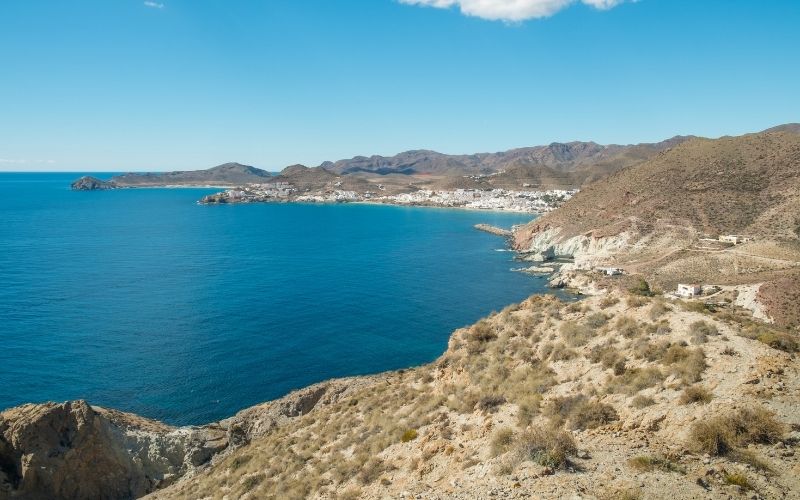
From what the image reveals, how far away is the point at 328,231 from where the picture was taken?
5143 inches

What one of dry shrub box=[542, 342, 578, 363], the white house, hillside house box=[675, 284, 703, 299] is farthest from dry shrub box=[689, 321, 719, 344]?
the white house

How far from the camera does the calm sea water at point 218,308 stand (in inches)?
1493

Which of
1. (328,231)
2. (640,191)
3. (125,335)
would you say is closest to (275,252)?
(328,231)

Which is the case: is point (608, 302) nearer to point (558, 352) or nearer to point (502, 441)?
point (558, 352)

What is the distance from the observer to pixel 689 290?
54.3 m

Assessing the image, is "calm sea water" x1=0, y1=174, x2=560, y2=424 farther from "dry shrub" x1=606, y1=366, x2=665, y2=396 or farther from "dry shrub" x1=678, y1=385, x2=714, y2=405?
"dry shrub" x1=678, y1=385, x2=714, y2=405

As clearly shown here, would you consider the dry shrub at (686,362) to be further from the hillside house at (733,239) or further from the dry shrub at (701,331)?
the hillside house at (733,239)

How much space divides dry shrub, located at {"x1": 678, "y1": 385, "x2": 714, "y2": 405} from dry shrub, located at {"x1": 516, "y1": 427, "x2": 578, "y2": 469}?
2963 mm

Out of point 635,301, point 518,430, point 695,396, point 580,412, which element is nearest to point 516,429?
point 518,430

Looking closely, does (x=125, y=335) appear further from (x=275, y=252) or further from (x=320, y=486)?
(x=275, y=252)

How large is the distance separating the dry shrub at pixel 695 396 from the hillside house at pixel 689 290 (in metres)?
47.9

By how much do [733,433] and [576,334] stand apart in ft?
25.0

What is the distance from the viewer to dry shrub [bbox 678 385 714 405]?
11555 millimetres

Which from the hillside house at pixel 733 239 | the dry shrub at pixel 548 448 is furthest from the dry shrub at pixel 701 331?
the hillside house at pixel 733 239
